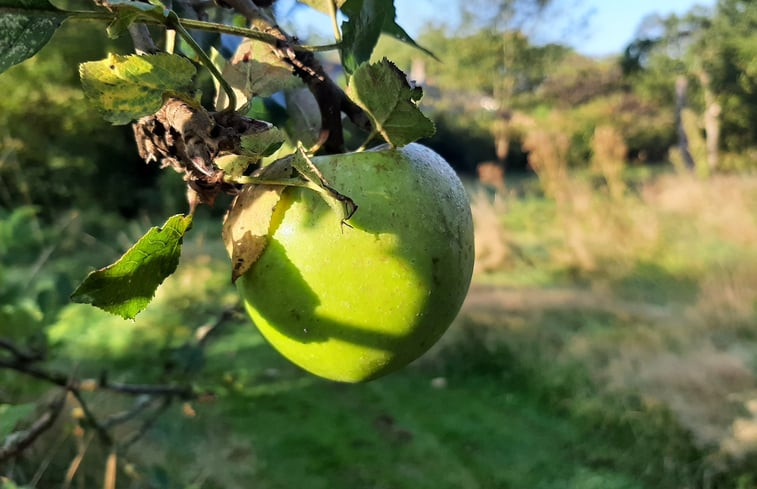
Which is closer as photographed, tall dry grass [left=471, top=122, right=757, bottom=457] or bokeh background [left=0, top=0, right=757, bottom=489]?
bokeh background [left=0, top=0, right=757, bottom=489]

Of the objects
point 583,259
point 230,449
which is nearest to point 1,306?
point 230,449

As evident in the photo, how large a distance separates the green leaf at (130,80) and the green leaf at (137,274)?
1.8 inches

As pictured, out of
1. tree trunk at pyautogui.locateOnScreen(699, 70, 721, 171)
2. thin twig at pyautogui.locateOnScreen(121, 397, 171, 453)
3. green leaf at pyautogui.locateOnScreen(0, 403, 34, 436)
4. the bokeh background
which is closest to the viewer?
green leaf at pyautogui.locateOnScreen(0, 403, 34, 436)

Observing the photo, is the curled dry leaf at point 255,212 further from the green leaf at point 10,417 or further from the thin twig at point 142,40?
the green leaf at point 10,417

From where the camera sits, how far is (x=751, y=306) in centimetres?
286

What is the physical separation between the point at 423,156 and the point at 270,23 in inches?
3.8

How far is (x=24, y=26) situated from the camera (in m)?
0.22

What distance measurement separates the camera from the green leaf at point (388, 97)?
0.86ft

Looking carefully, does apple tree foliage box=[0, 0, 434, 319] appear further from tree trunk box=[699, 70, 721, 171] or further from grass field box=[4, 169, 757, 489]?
tree trunk box=[699, 70, 721, 171]

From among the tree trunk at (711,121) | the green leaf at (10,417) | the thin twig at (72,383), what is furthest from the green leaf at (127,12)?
the tree trunk at (711,121)

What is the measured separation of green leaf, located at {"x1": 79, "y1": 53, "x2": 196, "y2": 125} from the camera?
9.2 inches

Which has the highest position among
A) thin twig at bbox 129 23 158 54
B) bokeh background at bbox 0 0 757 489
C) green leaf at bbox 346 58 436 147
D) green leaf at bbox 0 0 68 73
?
green leaf at bbox 346 58 436 147

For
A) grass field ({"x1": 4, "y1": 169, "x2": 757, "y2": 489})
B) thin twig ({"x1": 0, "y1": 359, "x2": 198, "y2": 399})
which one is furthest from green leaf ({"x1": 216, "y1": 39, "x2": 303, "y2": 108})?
grass field ({"x1": 4, "y1": 169, "x2": 757, "y2": 489})

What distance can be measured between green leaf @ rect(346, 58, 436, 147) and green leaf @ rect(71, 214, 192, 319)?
9cm
